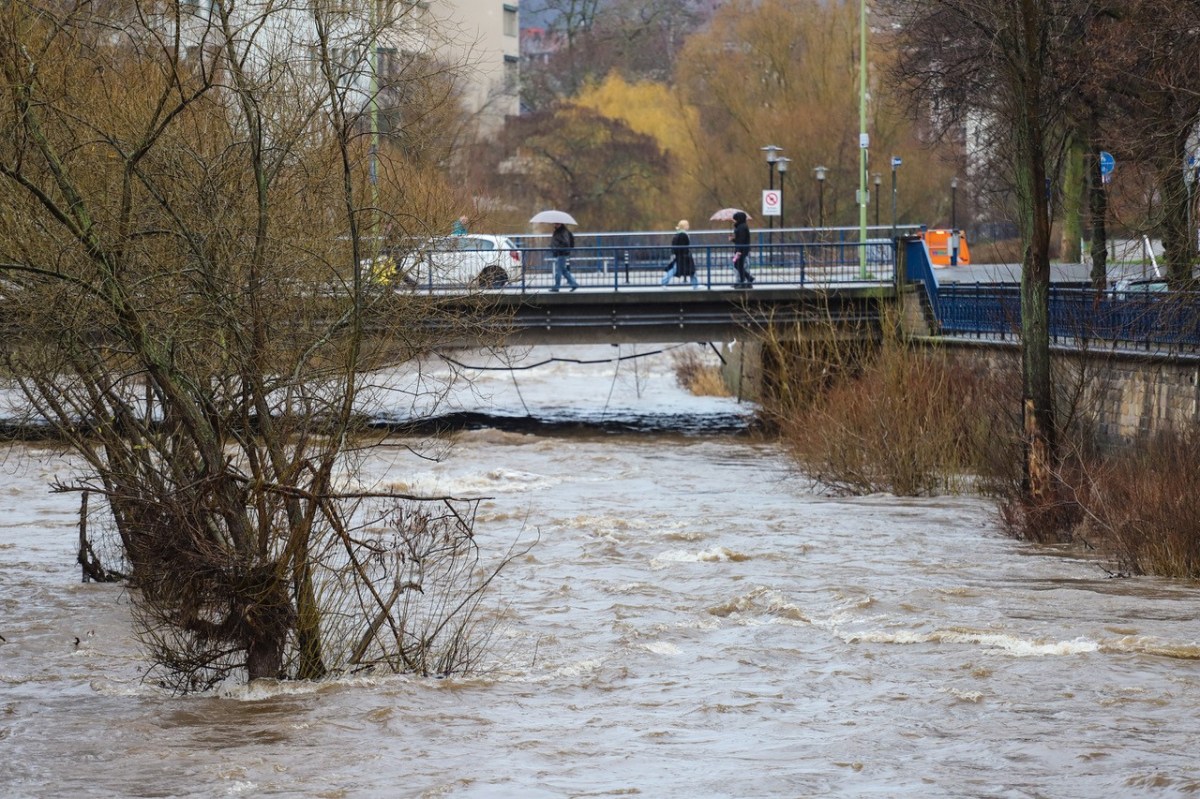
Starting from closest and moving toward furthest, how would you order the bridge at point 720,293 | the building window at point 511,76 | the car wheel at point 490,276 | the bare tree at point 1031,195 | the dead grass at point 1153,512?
the dead grass at point 1153,512 → the bare tree at point 1031,195 → the car wheel at point 490,276 → the bridge at point 720,293 → the building window at point 511,76

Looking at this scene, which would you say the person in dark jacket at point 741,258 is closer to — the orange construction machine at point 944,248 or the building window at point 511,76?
the orange construction machine at point 944,248

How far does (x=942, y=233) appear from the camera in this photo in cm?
5347

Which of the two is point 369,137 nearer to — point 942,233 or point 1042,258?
point 1042,258

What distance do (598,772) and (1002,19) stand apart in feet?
34.7

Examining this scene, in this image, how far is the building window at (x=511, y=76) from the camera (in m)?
69.5

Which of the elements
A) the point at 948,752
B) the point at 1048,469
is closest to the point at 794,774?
the point at 948,752

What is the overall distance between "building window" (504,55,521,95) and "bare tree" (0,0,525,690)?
5654 cm

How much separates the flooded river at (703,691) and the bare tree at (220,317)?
68 cm

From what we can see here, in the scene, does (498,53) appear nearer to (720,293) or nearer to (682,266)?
(682,266)

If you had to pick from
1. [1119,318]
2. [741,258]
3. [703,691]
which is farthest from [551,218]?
[703,691]

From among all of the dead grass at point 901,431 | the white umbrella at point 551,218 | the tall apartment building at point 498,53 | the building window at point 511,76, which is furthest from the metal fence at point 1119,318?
the building window at point 511,76

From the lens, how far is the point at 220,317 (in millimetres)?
9805

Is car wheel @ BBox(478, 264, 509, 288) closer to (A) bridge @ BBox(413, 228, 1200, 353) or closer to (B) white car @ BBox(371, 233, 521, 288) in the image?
(B) white car @ BBox(371, 233, 521, 288)

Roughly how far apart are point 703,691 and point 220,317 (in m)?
4.12
